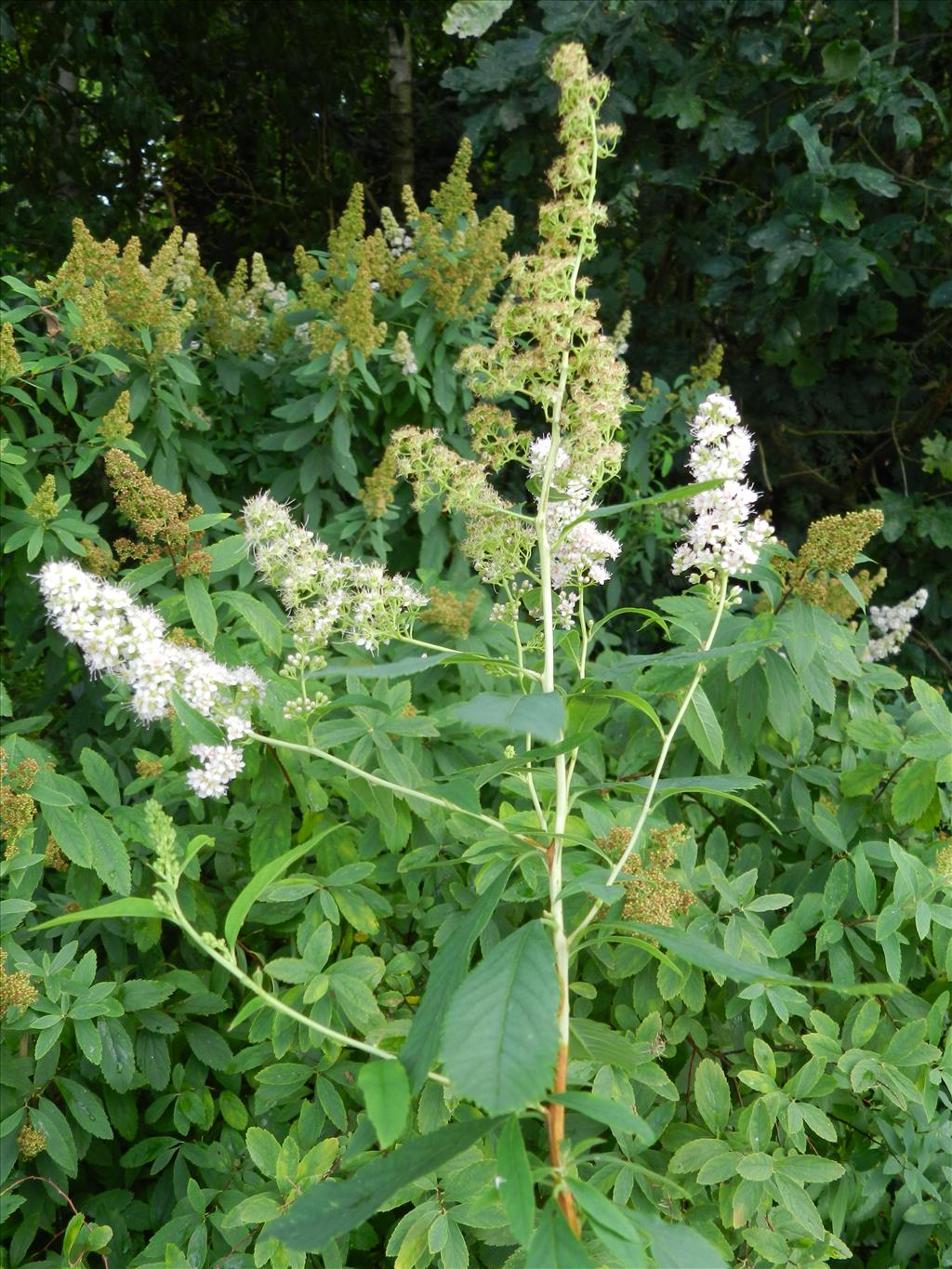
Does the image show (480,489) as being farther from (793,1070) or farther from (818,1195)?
(818,1195)

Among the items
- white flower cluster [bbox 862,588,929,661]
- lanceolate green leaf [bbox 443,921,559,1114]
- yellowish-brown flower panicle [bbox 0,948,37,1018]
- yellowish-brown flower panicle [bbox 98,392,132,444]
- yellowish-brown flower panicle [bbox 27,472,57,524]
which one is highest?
lanceolate green leaf [bbox 443,921,559,1114]

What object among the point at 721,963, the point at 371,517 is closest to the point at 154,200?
the point at 371,517

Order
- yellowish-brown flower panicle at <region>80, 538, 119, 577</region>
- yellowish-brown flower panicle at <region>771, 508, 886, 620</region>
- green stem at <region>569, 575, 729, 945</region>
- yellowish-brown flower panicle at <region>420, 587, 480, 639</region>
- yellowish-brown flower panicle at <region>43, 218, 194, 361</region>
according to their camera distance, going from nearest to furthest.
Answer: green stem at <region>569, 575, 729, 945</region>
yellowish-brown flower panicle at <region>771, 508, 886, 620</region>
yellowish-brown flower panicle at <region>80, 538, 119, 577</region>
yellowish-brown flower panicle at <region>420, 587, 480, 639</region>
yellowish-brown flower panicle at <region>43, 218, 194, 361</region>

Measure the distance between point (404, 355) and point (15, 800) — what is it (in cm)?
181

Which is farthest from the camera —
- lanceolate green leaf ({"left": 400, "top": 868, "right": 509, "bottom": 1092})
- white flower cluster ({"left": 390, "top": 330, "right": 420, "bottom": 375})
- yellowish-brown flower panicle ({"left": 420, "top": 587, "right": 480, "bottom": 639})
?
white flower cluster ({"left": 390, "top": 330, "right": 420, "bottom": 375})

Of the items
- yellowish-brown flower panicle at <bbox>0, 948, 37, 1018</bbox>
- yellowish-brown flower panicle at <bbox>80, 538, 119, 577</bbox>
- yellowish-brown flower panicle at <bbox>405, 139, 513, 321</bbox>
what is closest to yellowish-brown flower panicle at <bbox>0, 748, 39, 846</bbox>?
yellowish-brown flower panicle at <bbox>0, 948, 37, 1018</bbox>

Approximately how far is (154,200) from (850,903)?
6.95 meters

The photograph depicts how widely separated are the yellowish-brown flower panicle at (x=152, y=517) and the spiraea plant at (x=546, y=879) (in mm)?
78

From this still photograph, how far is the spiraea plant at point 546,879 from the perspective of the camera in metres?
0.97

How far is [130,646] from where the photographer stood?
1.18m

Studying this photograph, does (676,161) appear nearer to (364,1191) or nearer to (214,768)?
(214,768)

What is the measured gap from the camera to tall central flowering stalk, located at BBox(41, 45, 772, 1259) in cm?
117

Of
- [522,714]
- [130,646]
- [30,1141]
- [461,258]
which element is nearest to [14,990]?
[30,1141]

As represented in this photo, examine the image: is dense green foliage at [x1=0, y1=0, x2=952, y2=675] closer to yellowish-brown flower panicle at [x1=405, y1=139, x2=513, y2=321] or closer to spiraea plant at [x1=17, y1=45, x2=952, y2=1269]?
yellowish-brown flower panicle at [x1=405, y1=139, x2=513, y2=321]
